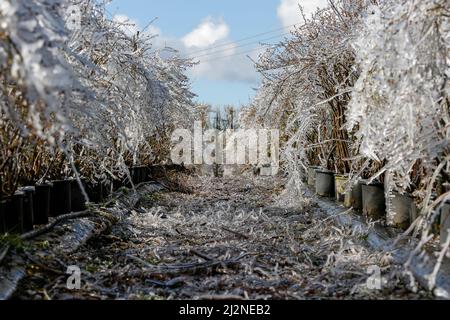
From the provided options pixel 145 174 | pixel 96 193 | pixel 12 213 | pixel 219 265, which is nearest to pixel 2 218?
pixel 12 213

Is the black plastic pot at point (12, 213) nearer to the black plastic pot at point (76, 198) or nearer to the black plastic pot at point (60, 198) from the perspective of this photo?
the black plastic pot at point (60, 198)

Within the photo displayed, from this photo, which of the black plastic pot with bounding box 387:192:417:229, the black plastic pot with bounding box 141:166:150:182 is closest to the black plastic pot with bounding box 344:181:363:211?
the black plastic pot with bounding box 387:192:417:229

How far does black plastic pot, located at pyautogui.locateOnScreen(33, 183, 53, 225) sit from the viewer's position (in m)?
4.75

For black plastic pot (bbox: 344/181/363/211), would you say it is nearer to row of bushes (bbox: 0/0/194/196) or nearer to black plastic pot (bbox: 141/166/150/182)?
row of bushes (bbox: 0/0/194/196)

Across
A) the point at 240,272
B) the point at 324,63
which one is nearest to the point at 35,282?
the point at 240,272

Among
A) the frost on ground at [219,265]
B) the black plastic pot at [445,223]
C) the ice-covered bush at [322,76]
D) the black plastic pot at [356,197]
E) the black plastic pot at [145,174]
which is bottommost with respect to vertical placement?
the frost on ground at [219,265]

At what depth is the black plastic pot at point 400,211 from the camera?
4824 mm

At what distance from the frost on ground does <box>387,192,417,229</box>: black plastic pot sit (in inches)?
14.3

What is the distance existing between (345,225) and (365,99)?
6.97ft

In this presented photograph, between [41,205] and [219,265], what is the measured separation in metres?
1.85

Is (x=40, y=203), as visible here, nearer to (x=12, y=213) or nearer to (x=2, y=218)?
(x=12, y=213)

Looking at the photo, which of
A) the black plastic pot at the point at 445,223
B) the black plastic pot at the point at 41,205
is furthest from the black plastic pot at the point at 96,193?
the black plastic pot at the point at 445,223

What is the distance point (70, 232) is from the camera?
4.59 metres

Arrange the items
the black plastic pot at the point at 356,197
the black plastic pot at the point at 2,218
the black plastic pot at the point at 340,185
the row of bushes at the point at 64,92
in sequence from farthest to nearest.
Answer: the black plastic pot at the point at 340,185 < the black plastic pot at the point at 356,197 < the black plastic pot at the point at 2,218 < the row of bushes at the point at 64,92
